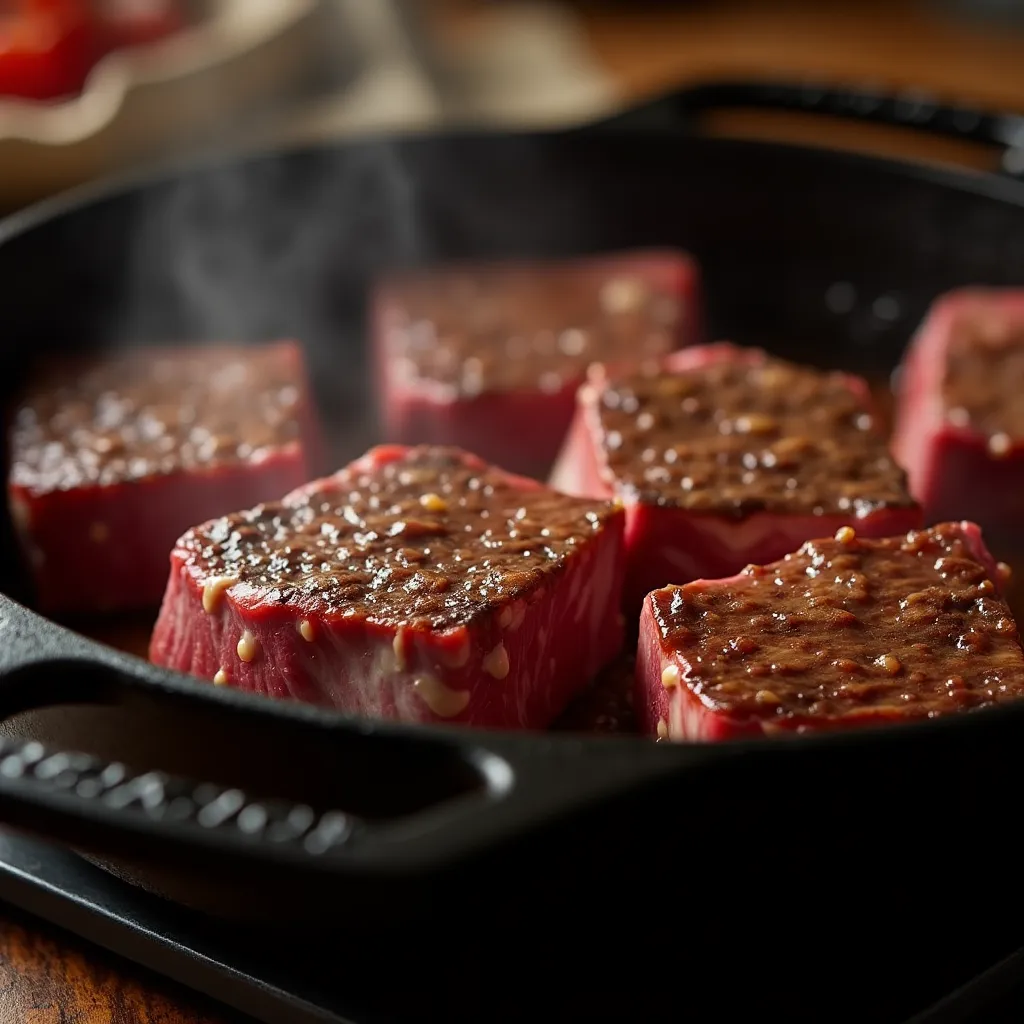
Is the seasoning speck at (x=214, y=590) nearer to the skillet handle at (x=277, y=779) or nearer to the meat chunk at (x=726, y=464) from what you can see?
the skillet handle at (x=277, y=779)

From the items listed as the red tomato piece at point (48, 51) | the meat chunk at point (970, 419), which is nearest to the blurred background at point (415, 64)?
the red tomato piece at point (48, 51)

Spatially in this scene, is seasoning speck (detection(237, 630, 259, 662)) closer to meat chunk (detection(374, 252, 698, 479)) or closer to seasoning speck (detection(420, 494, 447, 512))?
seasoning speck (detection(420, 494, 447, 512))

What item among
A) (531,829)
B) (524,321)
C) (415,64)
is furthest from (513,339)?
(415,64)

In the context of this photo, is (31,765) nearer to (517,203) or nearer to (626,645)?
(626,645)

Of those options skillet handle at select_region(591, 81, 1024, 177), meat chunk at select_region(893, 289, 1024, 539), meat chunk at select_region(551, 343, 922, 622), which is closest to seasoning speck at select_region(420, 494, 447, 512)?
meat chunk at select_region(551, 343, 922, 622)

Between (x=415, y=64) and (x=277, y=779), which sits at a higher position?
(x=415, y=64)

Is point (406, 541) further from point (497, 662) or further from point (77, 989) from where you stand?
point (77, 989)
